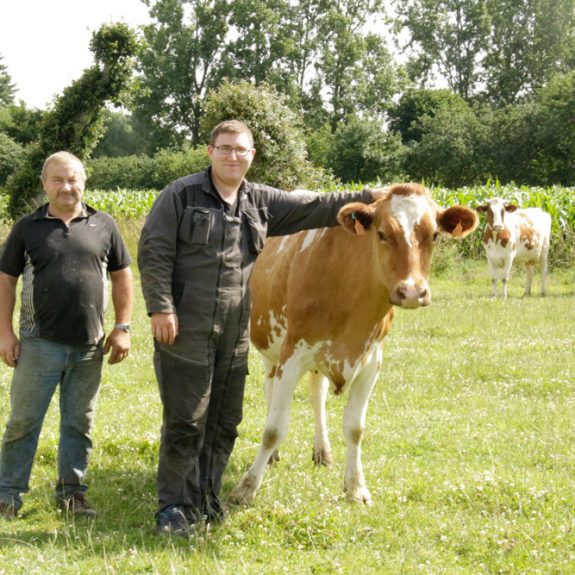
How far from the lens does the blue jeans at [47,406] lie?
4855 millimetres

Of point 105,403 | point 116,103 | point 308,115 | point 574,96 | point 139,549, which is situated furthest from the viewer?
point 308,115

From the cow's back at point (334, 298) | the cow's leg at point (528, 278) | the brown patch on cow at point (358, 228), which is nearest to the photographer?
the brown patch on cow at point (358, 228)

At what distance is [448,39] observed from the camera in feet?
225

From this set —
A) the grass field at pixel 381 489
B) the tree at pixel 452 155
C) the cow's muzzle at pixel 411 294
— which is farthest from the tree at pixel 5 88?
the cow's muzzle at pixel 411 294

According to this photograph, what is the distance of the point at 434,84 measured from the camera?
230 feet

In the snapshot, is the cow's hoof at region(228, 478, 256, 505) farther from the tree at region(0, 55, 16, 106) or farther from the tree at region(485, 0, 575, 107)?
the tree at region(0, 55, 16, 106)

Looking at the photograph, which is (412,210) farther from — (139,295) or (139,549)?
(139,295)

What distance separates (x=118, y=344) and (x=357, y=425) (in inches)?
69.6

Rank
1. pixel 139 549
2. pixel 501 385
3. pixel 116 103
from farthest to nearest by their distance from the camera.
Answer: pixel 116 103 → pixel 501 385 → pixel 139 549

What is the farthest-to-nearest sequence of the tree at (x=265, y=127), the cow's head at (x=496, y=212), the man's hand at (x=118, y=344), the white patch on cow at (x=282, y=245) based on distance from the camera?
the tree at (x=265, y=127), the cow's head at (x=496, y=212), the white patch on cow at (x=282, y=245), the man's hand at (x=118, y=344)

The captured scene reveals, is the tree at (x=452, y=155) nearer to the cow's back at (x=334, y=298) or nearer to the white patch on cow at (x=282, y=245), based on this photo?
the white patch on cow at (x=282, y=245)

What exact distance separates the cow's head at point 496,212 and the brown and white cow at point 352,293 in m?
11.8

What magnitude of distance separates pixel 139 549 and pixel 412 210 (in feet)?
8.36

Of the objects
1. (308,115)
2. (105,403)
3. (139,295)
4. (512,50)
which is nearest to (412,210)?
(105,403)
